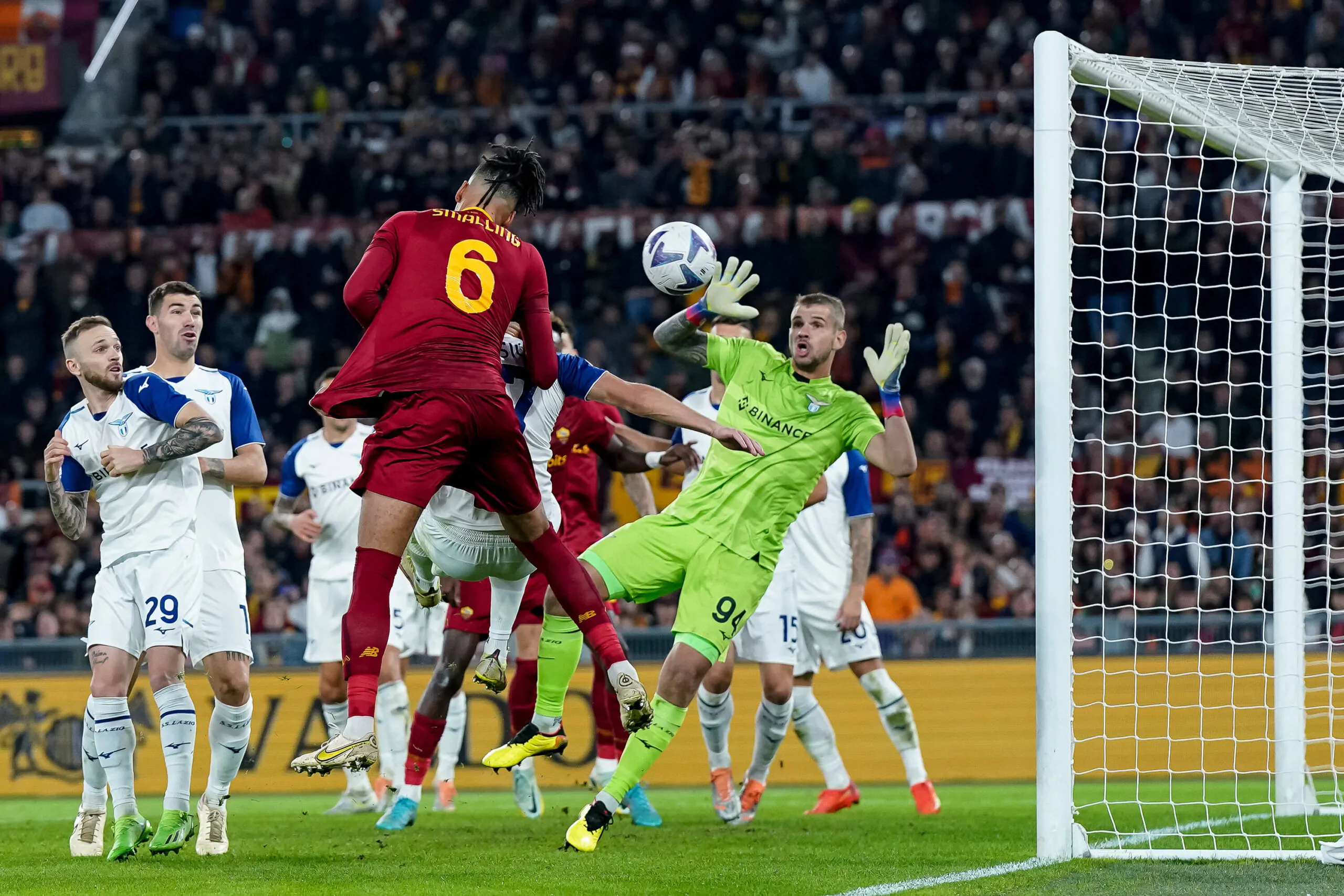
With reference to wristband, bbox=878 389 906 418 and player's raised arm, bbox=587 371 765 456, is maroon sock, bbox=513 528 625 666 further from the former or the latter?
wristband, bbox=878 389 906 418

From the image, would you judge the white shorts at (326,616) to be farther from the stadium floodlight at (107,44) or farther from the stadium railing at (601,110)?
the stadium floodlight at (107,44)

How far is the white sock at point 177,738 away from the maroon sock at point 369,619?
54.4 inches

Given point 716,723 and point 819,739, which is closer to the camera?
point 716,723

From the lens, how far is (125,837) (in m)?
7.14

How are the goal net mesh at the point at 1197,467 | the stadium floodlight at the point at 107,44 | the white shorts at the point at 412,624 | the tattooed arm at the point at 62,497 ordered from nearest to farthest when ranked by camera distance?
the tattooed arm at the point at 62,497, the goal net mesh at the point at 1197,467, the white shorts at the point at 412,624, the stadium floodlight at the point at 107,44

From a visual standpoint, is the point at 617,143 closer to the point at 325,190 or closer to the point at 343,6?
the point at 325,190

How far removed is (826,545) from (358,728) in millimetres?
4839

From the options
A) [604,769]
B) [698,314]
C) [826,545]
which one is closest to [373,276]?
[698,314]

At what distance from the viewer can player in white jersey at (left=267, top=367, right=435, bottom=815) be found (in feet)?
35.9

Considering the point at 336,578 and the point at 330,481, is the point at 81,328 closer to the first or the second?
the point at 330,481

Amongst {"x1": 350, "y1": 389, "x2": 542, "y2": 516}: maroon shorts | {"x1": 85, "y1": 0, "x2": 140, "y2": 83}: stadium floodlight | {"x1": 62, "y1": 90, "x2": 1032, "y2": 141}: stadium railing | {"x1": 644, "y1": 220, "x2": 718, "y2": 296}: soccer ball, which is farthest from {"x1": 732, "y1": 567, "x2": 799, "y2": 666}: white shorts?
{"x1": 85, "y1": 0, "x2": 140, "y2": 83}: stadium floodlight

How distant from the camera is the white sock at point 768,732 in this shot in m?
9.84

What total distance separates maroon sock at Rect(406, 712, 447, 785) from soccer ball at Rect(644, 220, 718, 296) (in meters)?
2.89

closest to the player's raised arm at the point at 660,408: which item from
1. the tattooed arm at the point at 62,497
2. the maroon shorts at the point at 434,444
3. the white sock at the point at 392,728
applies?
the maroon shorts at the point at 434,444
